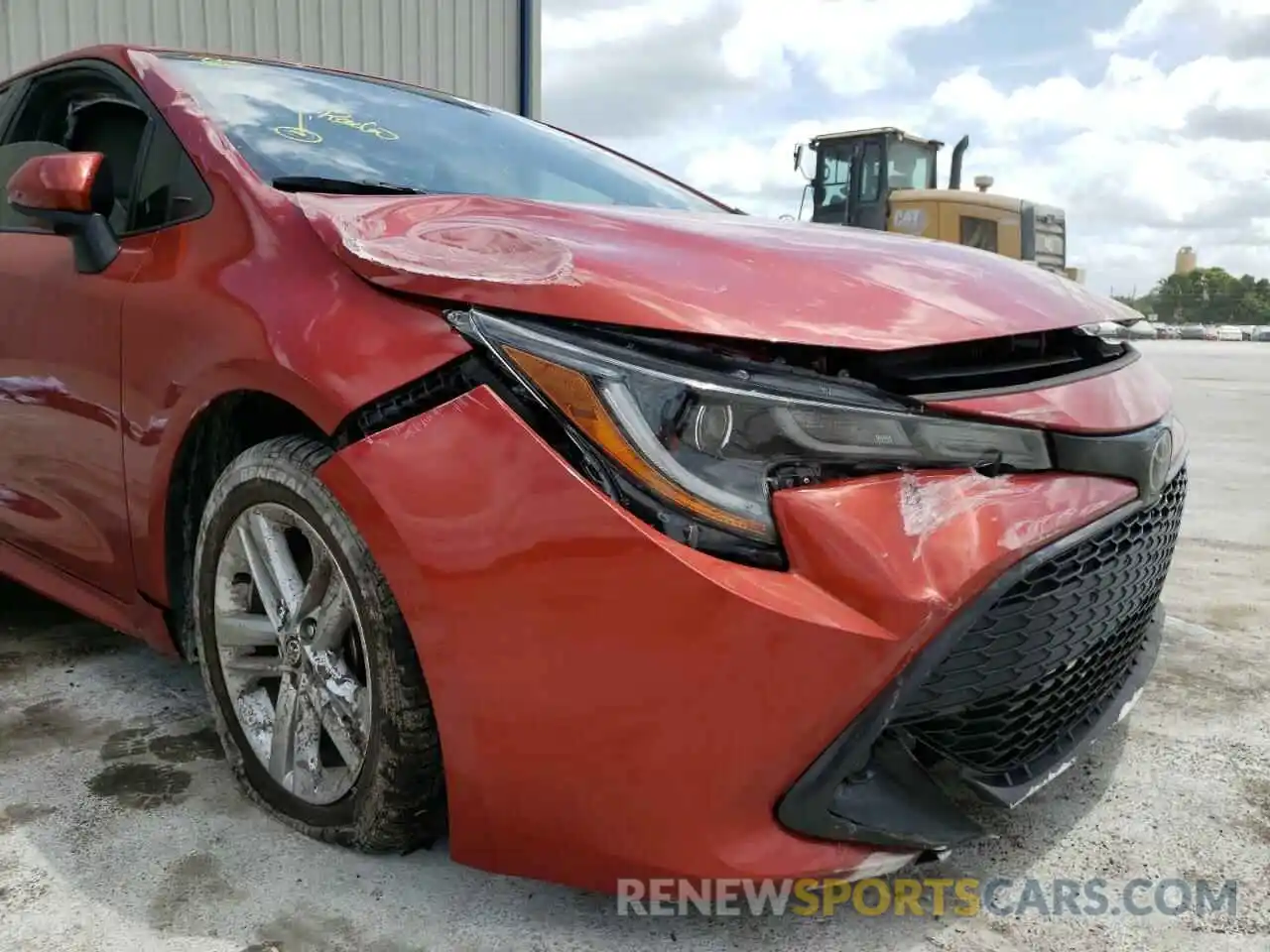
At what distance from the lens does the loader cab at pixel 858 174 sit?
39.3 ft

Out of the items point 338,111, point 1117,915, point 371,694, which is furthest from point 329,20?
point 1117,915

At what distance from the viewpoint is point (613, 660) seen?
1.26m

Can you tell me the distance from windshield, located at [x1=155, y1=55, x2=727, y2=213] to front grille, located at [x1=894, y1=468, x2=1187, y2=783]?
1225 mm

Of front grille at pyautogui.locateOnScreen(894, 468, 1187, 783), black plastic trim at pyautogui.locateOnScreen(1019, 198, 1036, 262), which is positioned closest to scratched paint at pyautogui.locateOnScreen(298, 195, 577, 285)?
front grille at pyautogui.locateOnScreen(894, 468, 1187, 783)

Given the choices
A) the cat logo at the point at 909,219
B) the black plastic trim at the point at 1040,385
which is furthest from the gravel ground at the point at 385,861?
the cat logo at the point at 909,219

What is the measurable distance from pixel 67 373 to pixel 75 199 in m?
0.36

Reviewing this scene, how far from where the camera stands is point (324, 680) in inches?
63.4

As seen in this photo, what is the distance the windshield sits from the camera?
1.98 m

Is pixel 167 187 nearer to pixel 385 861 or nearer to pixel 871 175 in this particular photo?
pixel 385 861

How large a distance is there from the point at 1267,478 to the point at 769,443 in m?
4.81

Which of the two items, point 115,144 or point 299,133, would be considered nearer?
point 299,133

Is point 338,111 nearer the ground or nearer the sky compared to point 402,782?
nearer the sky

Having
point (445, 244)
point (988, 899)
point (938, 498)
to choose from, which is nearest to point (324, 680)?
point (445, 244)

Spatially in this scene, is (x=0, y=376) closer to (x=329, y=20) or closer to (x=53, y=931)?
(x=53, y=931)
